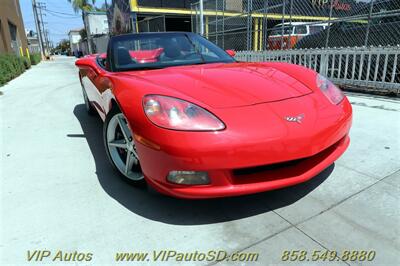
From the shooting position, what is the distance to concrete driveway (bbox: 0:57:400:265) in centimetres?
172

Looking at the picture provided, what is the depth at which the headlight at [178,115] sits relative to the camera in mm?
1753

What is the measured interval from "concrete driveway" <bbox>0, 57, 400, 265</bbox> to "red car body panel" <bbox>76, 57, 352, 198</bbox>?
276 millimetres

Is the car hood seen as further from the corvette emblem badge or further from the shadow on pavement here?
the shadow on pavement

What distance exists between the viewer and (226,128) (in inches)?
68.4

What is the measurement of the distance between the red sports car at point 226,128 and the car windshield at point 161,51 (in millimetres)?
441

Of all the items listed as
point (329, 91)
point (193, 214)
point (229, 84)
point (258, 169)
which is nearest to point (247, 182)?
point (258, 169)

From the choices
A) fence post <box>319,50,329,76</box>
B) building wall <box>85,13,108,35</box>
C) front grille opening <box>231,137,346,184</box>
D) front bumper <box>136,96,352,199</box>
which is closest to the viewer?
front bumper <box>136,96,352,199</box>

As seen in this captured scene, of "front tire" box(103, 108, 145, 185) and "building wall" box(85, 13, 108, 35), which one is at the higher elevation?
"building wall" box(85, 13, 108, 35)

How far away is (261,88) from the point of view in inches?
84.8

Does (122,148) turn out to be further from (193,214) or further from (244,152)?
(244,152)

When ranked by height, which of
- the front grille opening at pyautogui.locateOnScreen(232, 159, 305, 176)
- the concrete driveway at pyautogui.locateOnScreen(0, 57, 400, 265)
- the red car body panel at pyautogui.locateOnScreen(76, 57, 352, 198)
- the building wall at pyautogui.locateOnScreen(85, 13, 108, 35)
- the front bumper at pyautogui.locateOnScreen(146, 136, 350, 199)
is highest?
the building wall at pyautogui.locateOnScreen(85, 13, 108, 35)

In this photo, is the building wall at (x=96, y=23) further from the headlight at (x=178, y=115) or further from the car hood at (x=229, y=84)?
the headlight at (x=178, y=115)

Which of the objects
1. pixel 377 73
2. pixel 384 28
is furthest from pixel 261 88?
pixel 384 28

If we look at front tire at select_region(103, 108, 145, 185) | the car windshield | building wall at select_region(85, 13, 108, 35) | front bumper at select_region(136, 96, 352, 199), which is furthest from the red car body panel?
building wall at select_region(85, 13, 108, 35)
